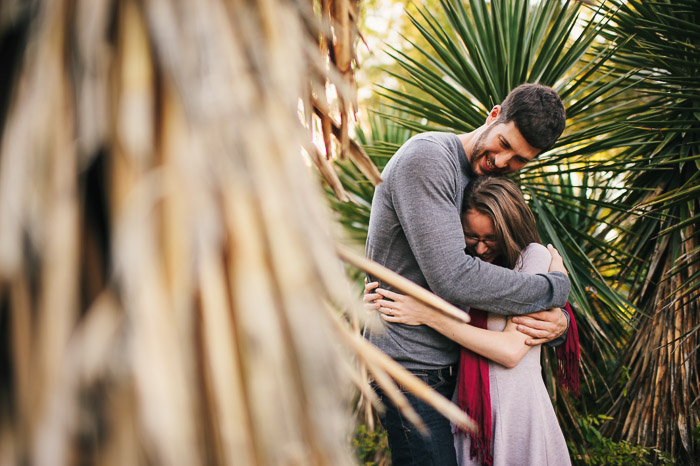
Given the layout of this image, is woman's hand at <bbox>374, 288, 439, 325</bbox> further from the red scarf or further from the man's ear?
the man's ear

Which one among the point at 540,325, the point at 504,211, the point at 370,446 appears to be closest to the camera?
the point at 540,325

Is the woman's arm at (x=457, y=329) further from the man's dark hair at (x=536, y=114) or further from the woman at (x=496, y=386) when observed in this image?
the man's dark hair at (x=536, y=114)

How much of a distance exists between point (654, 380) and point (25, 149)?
10.3 ft

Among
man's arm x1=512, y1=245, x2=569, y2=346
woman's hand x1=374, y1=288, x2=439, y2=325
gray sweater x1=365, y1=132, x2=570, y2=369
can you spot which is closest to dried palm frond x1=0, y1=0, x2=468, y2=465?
gray sweater x1=365, y1=132, x2=570, y2=369

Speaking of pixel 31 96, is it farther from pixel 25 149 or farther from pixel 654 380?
pixel 654 380

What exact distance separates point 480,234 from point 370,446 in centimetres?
182

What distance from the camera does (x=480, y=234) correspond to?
6.29 ft

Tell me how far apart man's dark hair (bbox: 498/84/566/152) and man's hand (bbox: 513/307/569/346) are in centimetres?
65

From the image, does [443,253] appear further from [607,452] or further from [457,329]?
[607,452]

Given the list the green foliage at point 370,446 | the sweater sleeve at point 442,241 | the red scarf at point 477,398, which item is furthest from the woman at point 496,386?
the green foliage at point 370,446

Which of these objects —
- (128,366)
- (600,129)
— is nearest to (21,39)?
(128,366)

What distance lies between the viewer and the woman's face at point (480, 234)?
6.21ft

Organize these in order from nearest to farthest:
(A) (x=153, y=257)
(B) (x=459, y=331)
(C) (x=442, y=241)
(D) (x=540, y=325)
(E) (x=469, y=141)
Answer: (A) (x=153, y=257) < (C) (x=442, y=241) < (B) (x=459, y=331) < (D) (x=540, y=325) < (E) (x=469, y=141)

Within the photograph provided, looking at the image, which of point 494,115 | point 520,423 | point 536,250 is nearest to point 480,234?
point 536,250
